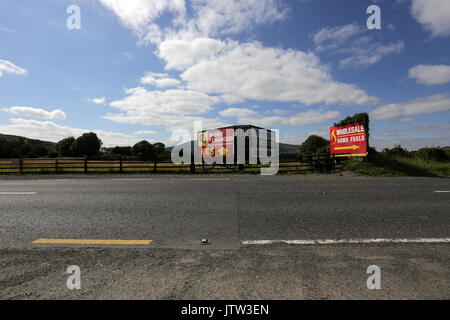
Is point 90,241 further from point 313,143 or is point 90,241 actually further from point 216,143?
point 313,143

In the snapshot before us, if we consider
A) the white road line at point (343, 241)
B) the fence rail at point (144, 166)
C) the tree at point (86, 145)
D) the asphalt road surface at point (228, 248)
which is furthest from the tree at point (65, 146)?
the white road line at point (343, 241)

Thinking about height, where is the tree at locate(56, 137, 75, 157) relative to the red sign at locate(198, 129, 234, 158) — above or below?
above

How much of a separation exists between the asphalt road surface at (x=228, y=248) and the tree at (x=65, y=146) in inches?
3310

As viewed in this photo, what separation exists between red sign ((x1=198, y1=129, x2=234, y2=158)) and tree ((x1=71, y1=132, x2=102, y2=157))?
63.8 metres

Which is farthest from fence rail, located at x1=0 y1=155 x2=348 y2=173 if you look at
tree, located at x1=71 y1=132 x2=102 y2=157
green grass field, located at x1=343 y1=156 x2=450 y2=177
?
tree, located at x1=71 y1=132 x2=102 y2=157

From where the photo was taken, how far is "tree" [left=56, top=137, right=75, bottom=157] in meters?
74.8

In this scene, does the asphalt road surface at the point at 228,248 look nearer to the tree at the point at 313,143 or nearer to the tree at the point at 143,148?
the tree at the point at 313,143

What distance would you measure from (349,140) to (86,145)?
8050 centimetres

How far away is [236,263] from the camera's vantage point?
2.78 metres

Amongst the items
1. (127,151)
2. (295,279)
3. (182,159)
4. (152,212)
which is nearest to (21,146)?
(127,151)

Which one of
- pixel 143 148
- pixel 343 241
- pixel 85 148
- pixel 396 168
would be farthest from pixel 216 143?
pixel 85 148

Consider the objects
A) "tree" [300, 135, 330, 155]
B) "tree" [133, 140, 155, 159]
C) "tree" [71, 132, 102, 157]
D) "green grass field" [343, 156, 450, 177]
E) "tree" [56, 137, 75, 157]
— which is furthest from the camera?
"tree" [56, 137, 75, 157]

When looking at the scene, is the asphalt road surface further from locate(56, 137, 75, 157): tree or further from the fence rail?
locate(56, 137, 75, 157): tree
